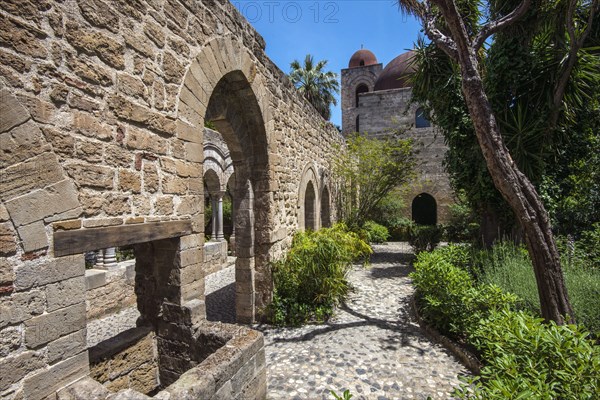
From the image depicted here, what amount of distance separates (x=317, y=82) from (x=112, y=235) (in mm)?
21953

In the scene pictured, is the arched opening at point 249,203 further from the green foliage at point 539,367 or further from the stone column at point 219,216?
the stone column at point 219,216

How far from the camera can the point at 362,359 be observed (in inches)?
146

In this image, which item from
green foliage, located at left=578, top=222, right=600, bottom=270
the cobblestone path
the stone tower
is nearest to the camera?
the cobblestone path

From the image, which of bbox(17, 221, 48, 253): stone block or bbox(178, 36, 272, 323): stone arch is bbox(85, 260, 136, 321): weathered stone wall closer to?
bbox(178, 36, 272, 323): stone arch

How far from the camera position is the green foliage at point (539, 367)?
66.7 inches

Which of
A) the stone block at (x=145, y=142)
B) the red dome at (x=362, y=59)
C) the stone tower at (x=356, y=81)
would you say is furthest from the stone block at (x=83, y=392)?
the red dome at (x=362, y=59)

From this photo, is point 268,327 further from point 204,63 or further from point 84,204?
point 204,63

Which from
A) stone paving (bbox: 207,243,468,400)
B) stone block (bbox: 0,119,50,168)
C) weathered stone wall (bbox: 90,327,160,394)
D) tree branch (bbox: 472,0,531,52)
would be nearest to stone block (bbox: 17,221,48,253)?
stone block (bbox: 0,119,50,168)

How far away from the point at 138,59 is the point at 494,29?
14.7 feet

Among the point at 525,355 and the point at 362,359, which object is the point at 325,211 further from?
the point at 525,355

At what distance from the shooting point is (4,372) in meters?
1.59

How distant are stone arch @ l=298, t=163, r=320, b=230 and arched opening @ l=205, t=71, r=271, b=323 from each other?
1.58 metres

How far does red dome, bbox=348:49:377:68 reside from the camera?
23859mm

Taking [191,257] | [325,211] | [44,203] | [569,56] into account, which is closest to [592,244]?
[569,56]
